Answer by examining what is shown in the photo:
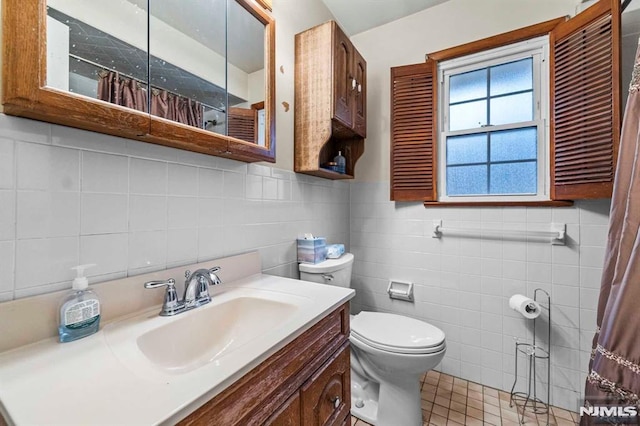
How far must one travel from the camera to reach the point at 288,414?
73cm

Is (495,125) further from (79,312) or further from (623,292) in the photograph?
(79,312)

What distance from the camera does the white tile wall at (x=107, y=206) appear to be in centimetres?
66

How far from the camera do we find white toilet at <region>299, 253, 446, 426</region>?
4.35 feet

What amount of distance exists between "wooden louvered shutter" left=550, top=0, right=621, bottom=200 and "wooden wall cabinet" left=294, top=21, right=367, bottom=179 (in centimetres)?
117

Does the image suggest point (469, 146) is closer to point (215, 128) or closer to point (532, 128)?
point (532, 128)

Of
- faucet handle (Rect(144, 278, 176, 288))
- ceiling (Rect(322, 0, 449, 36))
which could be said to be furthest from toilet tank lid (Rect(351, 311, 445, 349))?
ceiling (Rect(322, 0, 449, 36))

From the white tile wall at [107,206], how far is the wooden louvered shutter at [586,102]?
165 cm

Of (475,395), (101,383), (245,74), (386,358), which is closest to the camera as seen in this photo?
(101,383)

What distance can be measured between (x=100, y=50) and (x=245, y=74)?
0.55 metres

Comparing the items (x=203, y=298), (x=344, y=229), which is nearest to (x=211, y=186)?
(x=203, y=298)

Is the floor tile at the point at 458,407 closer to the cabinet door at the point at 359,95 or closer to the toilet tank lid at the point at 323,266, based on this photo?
the toilet tank lid at the point at 323,266

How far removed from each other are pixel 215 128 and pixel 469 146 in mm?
1666

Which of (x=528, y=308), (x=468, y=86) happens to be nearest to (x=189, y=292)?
(x=528, y=308)

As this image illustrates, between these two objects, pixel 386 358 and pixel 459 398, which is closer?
pixel 386 358
